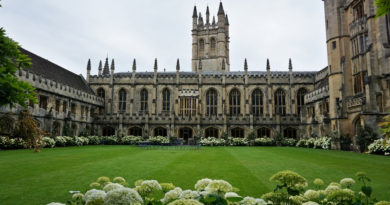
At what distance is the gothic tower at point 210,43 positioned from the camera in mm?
53500

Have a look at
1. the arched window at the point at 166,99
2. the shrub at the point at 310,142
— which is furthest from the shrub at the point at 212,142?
the arched window at the point at 166,99

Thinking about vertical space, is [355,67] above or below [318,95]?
above

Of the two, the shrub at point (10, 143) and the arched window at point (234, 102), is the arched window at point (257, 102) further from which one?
the shrub at point (10, 143)

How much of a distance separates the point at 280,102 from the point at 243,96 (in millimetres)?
5574

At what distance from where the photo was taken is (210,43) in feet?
182

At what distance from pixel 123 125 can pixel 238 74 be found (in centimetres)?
1877

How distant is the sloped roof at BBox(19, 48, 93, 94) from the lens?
93.3 ft

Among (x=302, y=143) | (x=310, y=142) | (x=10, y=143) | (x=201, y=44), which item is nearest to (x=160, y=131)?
(x=302, y=143)

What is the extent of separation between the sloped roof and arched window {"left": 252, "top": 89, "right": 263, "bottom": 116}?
80.9 feet

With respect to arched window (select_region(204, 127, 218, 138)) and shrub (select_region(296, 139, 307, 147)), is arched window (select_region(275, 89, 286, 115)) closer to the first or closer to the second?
shrub (select_region(296, 139, 307, 147))

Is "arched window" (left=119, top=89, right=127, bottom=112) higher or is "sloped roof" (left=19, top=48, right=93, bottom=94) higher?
"sloped roof" (left=19, top=48, right=93, bottom=94)

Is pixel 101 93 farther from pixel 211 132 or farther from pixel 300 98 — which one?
pixel 300 98

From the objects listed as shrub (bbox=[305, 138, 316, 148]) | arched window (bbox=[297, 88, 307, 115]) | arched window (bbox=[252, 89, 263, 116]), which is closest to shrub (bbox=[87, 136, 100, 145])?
arched window (bbox=[252, 89, 263, 116])

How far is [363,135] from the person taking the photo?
19.8 m
